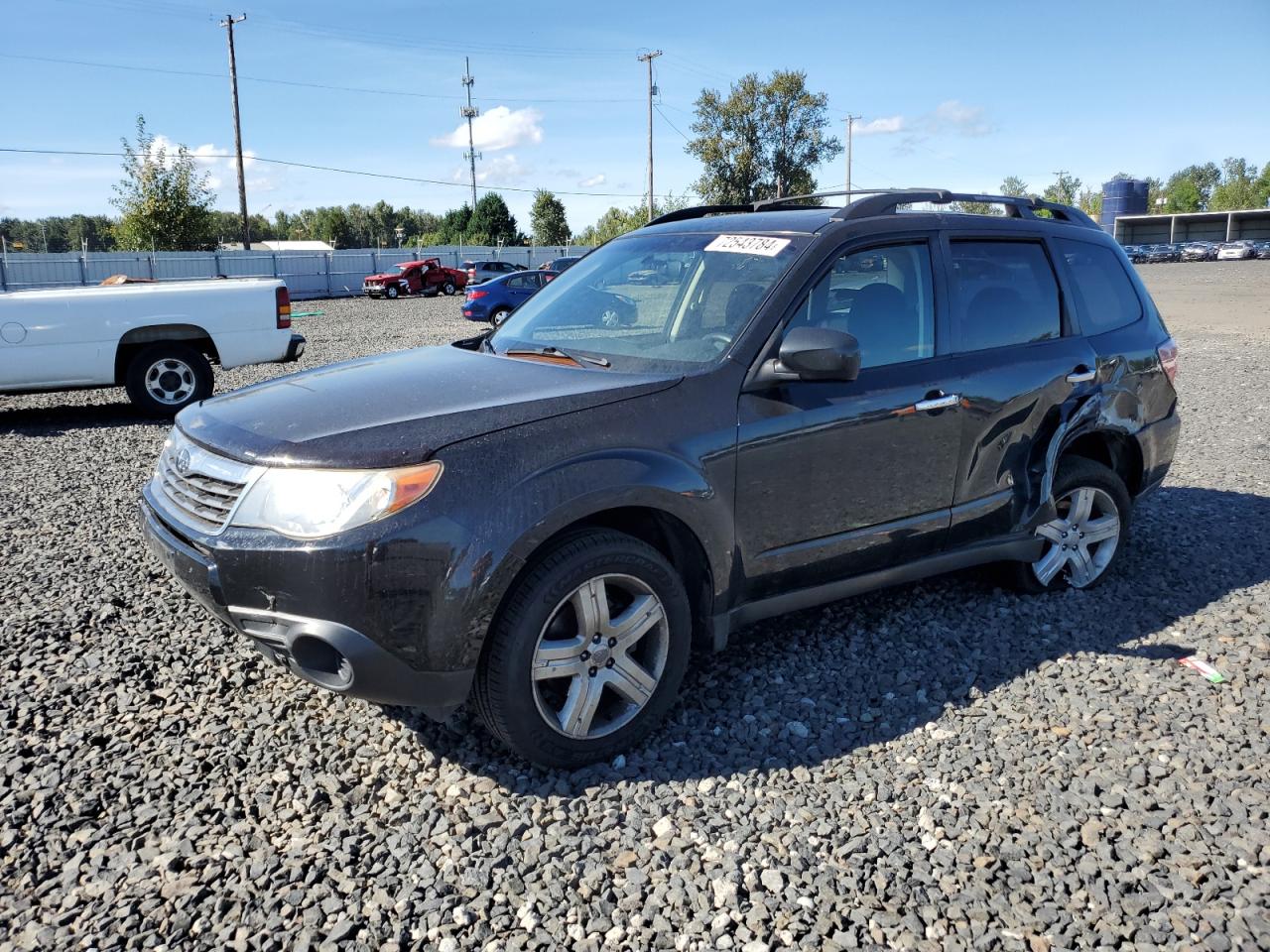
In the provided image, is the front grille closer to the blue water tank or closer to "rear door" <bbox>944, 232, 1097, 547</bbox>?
"rear door" <bbox>944, 232, 1097, 547</bbox>

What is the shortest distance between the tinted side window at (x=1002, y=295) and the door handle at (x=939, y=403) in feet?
0.84

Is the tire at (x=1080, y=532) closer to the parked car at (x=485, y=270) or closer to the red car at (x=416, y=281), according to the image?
the parked car at (x=485, y=270)

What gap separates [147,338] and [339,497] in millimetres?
8351

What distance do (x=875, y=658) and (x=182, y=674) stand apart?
2.85 metres

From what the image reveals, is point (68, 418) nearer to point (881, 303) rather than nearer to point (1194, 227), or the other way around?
point (881, 303)

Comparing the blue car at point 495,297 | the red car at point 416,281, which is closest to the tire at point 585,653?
the blue car at point 495,297

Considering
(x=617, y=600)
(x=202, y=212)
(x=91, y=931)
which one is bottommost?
A: (x=91, y=931)

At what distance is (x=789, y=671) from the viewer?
12.9 ft

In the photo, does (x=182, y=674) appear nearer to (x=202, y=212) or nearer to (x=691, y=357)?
(x=691, y=357)

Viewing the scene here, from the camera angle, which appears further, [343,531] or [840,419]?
[840,419]

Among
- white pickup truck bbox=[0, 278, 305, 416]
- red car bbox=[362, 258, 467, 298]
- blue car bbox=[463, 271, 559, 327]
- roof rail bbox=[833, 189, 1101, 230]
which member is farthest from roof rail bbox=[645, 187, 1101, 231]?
red car bbox=[362, 258, 467, 298]

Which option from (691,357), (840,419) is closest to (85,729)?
(691,357)

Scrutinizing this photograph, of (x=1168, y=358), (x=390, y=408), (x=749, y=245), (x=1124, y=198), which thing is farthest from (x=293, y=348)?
(x=1124, y=198)

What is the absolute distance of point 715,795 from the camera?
3074mm
